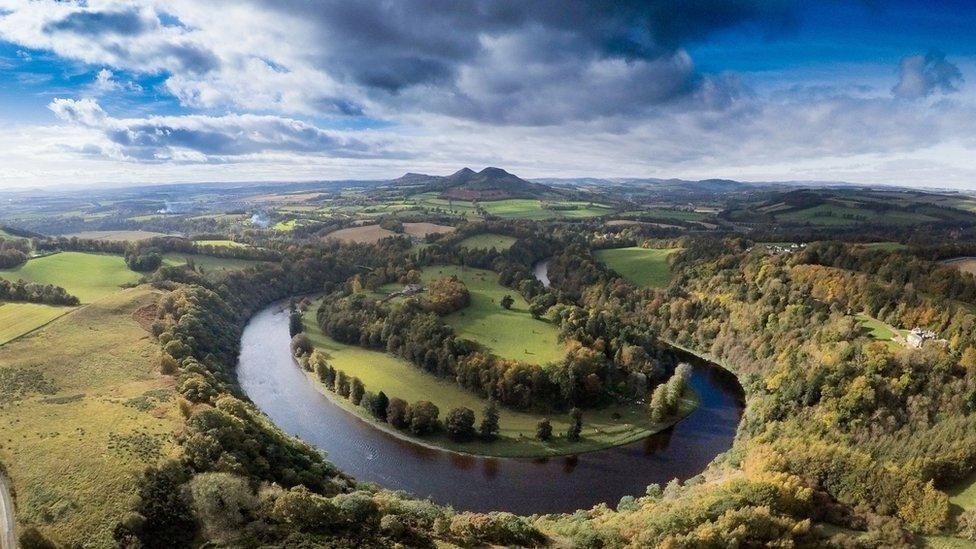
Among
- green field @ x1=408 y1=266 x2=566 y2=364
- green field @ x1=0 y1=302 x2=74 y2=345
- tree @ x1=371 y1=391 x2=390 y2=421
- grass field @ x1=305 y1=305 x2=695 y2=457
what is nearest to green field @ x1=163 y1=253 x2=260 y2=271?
green field @ x1=0 y1=302 x2=74 y2=345

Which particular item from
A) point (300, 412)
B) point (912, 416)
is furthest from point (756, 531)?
point (300, 412)

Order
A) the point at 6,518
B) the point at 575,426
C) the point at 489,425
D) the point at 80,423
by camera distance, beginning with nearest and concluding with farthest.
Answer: the point at 6,518
the point at 80,423
the point at 489,425
the point at 575,426

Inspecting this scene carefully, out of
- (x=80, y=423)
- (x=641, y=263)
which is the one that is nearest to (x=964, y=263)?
(x=641, y=263)

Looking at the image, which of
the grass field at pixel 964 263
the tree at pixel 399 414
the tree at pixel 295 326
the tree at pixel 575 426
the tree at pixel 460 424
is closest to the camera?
the tree at pixel 460 424

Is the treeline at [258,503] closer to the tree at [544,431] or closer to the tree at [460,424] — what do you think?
the tree at [460,424]

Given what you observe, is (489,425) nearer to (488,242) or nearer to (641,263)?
(641,263)

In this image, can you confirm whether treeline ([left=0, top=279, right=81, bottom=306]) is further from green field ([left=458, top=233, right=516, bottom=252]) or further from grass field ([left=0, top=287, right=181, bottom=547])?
green field ([left=458, top=233, right=516, bottom=252])

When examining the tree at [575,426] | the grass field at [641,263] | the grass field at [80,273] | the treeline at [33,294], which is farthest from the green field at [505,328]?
the grass field at [80,273]
